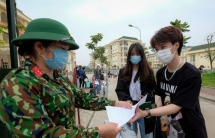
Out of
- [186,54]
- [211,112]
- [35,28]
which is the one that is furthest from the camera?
[186,54]

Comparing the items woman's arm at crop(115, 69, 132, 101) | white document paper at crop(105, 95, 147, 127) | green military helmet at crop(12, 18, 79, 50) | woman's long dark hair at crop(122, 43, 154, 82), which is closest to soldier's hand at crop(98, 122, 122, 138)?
white document paper at crop(105, 95, 147, 127)

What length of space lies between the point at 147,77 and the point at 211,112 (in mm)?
4266

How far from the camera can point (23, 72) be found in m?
0.87

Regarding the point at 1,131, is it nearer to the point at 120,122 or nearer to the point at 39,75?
the point at 39,75

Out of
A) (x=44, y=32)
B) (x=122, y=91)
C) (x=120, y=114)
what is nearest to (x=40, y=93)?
(x=44, y=32)

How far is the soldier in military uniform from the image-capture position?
2.49 feet

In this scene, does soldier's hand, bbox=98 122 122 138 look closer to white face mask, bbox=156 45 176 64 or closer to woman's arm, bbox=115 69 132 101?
white face mask, bbox=156 45 176 64

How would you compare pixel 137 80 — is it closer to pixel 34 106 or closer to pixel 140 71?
pixel 140 71

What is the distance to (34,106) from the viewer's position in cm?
80

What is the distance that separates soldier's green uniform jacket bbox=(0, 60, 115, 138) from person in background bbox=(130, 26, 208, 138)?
78cm

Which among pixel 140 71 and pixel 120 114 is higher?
pixel 140 71

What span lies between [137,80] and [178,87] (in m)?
0.86

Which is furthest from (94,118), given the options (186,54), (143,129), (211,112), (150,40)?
(186,54)

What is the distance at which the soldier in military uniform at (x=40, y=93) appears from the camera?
759mm
